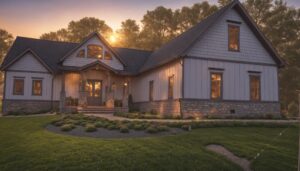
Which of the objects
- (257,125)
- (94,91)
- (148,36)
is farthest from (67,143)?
(148,36)

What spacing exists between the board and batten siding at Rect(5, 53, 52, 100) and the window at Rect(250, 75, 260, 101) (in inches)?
664

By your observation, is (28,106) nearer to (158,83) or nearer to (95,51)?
(95,51)

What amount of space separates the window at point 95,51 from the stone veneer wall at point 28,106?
5300 mm

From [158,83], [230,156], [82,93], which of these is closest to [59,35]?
[82,93]

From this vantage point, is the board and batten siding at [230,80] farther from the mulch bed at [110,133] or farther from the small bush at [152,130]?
the small bush at [152,130]

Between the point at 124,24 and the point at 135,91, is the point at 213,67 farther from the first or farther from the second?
the point at 124,24

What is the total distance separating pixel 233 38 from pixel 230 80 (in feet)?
10.3

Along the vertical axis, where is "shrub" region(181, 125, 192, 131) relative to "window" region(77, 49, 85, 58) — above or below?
below

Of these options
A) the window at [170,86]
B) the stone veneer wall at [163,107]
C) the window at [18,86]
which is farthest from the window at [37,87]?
the window at [170,86]

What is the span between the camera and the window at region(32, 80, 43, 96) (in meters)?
24.0

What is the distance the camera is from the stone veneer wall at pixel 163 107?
18.5 metres

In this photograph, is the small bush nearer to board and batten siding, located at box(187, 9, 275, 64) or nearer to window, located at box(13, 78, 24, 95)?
board and batten siding, located at box(187, 9, 275, 64)

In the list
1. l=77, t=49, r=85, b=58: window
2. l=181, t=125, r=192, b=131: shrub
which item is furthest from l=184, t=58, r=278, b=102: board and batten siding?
l=77, t=49, r=85, b=58: window

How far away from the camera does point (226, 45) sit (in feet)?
64.2
